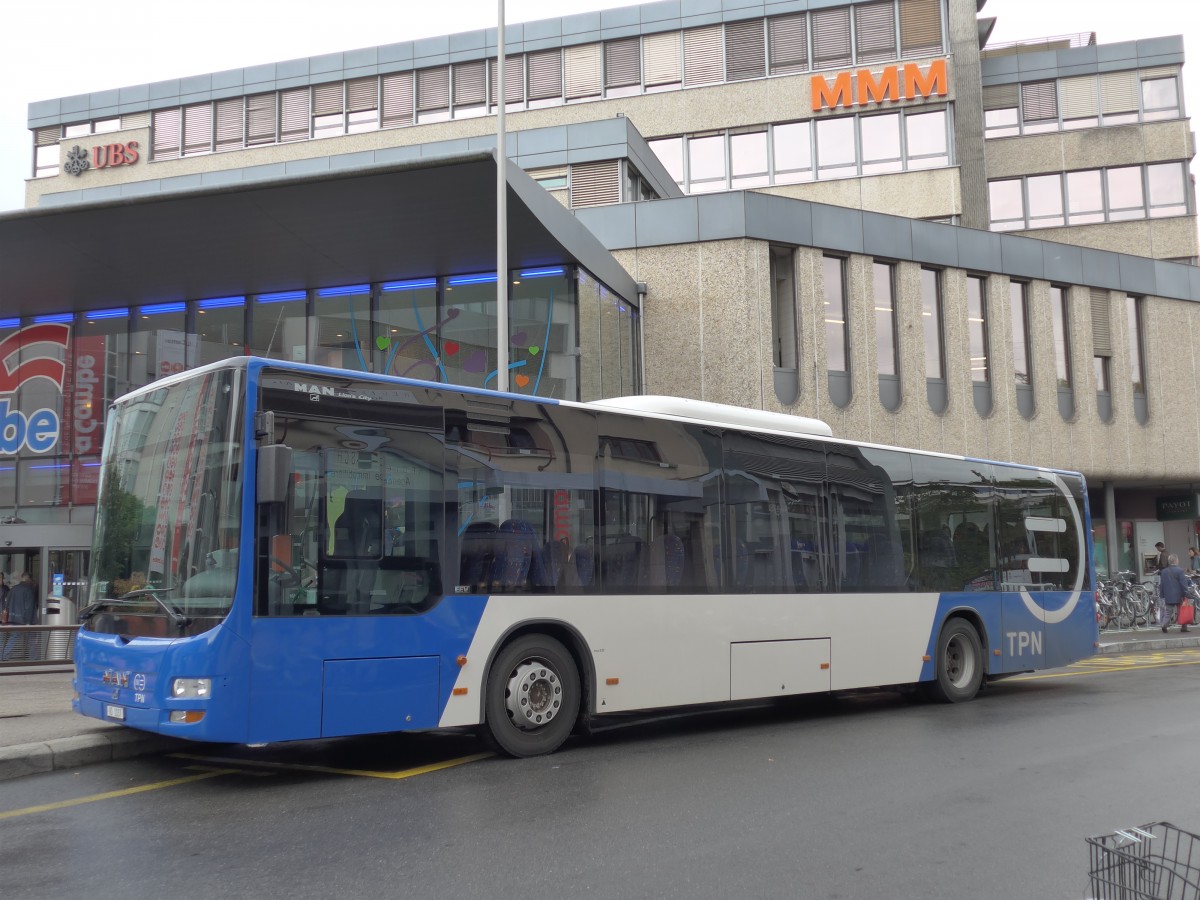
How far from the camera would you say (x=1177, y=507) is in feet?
104

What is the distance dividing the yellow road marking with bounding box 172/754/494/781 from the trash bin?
8567 millimetres

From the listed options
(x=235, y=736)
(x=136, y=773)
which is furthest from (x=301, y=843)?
(x=136, y=773)

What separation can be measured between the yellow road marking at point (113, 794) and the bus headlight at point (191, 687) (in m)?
0.79

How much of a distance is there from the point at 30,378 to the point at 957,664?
20.3 metres

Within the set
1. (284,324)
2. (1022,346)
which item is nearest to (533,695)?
(284,324)

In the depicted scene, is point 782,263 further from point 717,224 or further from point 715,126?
point 715,126

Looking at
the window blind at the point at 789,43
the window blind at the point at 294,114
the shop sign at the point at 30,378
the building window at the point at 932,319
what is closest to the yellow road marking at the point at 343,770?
the shop sign at the point at 30,378

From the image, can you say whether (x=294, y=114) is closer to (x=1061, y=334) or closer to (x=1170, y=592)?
(x=1061, y=334)

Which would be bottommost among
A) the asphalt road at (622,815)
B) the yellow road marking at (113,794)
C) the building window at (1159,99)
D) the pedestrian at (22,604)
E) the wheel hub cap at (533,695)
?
the asphalt road at (622,815)

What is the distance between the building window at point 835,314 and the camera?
2417 cm

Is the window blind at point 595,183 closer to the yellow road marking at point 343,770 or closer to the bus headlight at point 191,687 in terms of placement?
the yellow road marking at point 343,770

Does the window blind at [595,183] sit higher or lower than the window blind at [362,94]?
lower

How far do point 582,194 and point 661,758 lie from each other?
22.9m

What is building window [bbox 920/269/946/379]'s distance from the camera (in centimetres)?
2567
